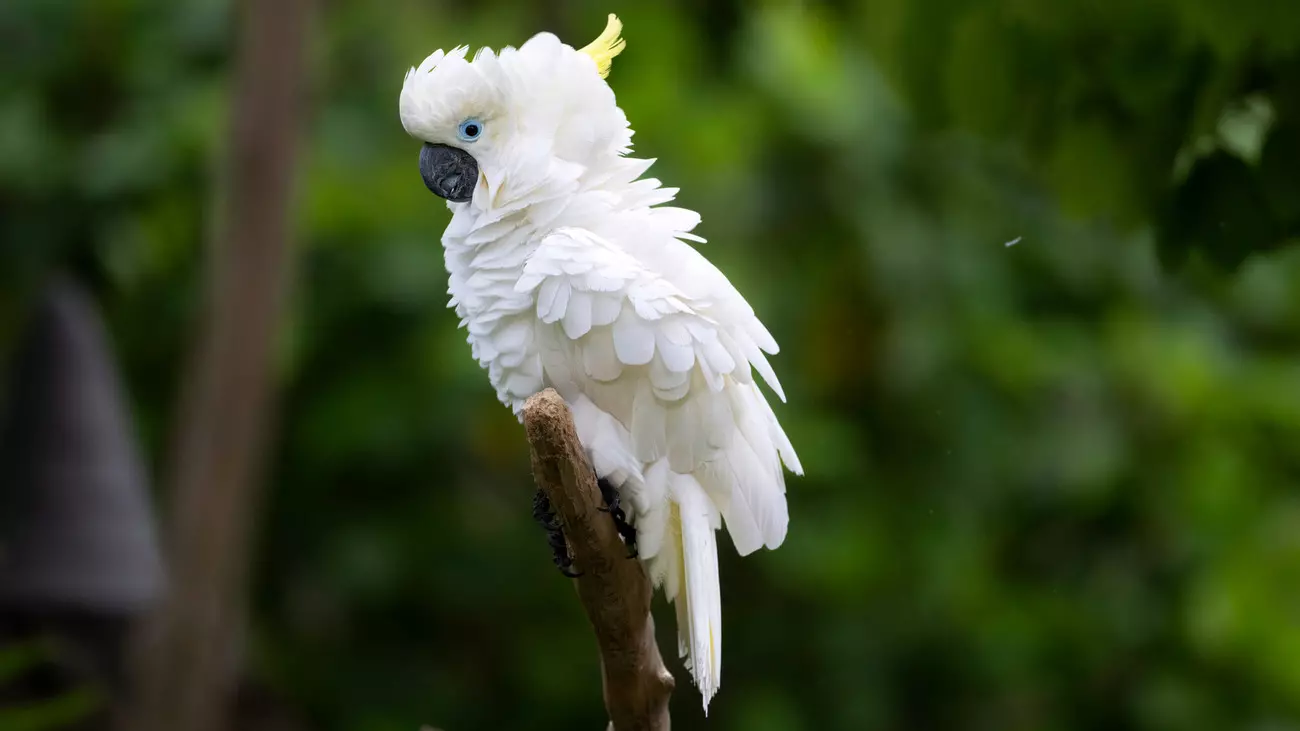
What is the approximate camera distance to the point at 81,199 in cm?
355

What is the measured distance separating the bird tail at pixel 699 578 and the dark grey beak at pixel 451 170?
0.33m

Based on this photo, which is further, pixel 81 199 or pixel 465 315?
pixel 81 199

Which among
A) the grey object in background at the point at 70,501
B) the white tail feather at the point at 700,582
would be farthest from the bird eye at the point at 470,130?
the grey object in background at the point at 70,501

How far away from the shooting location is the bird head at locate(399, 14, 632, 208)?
114cm

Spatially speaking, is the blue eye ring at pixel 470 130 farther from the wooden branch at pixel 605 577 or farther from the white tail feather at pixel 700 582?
the white tail feather at pixel 700 582

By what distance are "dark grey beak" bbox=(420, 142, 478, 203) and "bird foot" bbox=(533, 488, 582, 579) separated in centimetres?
29

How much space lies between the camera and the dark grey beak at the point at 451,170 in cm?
118

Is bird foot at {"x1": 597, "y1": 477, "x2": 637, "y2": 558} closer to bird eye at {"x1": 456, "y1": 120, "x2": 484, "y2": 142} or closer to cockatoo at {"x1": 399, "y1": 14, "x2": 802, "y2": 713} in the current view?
cockatoo at {"x1": 399, "y1": 14, "x2": 802, "y2": 713}

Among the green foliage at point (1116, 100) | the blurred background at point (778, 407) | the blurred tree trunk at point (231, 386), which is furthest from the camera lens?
the blurred background at point (778, 407)

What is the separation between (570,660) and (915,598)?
104cm

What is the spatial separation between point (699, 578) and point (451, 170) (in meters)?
0.44

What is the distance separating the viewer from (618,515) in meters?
1.18

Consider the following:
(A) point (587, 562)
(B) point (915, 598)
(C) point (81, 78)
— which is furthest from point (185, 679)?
(A) point (587, 562)

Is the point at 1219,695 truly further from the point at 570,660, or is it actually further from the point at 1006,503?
the point at 570,660
